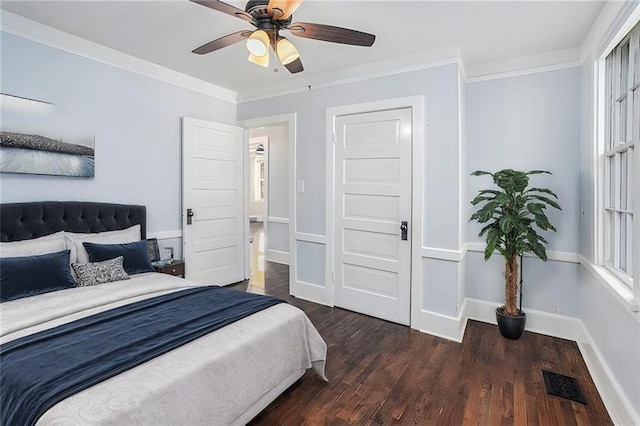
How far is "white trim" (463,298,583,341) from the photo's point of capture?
3096 millimetres

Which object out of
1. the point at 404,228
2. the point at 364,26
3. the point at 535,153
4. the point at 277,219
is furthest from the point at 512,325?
the point at 277,219

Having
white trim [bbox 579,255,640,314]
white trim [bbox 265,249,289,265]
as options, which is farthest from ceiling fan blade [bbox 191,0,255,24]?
white trim [bbox 265,249,289,265]

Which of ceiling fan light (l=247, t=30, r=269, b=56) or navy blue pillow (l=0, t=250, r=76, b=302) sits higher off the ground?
ceiling fan light (l=247, t=30, r=269, b=56)

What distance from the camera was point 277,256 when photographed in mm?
6230

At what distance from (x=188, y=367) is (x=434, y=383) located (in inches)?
68.9

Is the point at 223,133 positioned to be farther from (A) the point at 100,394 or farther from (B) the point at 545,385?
(B) the point at 545,385

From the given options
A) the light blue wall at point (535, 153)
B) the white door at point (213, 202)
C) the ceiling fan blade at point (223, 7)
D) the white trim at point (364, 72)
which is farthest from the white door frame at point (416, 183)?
the white door at point (213, 202)

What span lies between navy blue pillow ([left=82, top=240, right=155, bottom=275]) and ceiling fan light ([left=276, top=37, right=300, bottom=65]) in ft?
7.01

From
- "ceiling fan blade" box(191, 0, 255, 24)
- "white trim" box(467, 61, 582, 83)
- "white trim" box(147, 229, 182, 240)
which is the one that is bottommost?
"white trim" box(147, 229, 182, 240)

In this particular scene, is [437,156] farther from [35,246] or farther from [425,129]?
[35,246]

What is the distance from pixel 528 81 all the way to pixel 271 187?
180 inches

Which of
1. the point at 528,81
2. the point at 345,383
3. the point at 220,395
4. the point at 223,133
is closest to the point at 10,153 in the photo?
the point at 223,133

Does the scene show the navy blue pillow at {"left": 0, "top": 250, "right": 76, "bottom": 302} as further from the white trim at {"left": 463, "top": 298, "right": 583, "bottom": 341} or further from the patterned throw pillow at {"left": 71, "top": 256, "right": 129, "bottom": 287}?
the white trim at {"left": 463, "top": 298, "right": 583, "bottom": 341}

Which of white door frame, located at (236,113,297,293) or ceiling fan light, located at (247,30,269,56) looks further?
white door frame, located at (236,113,297,293)
